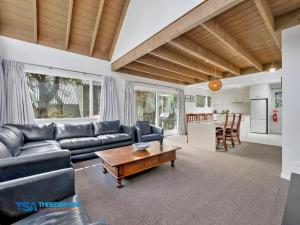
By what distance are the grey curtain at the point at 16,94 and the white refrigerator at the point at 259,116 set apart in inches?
344

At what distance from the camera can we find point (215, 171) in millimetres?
2812

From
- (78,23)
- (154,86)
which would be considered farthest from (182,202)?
(154,86)

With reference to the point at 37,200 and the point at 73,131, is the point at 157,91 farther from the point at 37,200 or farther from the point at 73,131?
the point at 37,200

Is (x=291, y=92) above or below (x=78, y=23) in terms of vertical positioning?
below

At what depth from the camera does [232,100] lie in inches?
337

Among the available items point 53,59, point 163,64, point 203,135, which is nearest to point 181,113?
point 203,135

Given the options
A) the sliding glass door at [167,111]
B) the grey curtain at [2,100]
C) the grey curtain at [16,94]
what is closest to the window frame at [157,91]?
the sliding glass door at [167,111]

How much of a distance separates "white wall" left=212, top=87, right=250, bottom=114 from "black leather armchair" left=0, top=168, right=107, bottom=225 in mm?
9043

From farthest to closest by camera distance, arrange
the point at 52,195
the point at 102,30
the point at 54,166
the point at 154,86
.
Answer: the point at 154,86 < the point at 102,30 < the point at 54,166 < the point at 52,195

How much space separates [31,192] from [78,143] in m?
2.16

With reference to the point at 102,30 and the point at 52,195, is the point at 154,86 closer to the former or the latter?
the point at 102,30

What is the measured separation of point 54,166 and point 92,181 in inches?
35.4

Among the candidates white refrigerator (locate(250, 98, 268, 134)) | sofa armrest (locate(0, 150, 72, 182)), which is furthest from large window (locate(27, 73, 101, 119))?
white refrigerator (locate(250, 98, 268, 134))

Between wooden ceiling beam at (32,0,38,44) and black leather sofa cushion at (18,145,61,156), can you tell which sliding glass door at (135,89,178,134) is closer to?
wooden ceiling beam at (32,0,38,44)
